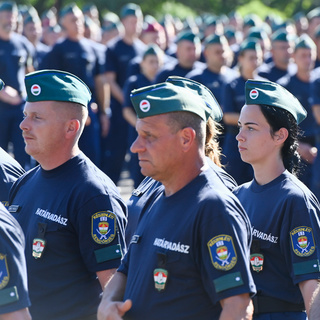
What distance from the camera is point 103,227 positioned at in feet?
13.9

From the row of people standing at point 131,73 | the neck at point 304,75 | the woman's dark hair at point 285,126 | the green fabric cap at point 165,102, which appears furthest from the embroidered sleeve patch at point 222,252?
the neck at point 304,75

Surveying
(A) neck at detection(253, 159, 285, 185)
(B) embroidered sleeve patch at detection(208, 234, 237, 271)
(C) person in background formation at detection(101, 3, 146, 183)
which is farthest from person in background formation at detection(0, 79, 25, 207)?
(C) person in background formation at detection(101, 3, 146, 183)

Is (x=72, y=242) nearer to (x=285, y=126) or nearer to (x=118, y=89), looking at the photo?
(x=285, y=126)

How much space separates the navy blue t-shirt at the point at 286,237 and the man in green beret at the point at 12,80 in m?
5.78

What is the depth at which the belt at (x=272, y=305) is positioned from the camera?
430 cm

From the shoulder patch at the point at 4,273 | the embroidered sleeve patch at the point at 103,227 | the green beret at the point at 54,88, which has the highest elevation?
the green beret at the point at 54,88

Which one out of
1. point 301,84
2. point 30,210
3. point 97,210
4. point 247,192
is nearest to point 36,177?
point 30,210

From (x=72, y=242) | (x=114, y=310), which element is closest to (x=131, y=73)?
(x=72, y=242)

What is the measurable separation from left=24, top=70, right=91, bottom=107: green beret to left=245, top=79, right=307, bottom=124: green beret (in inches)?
36.9

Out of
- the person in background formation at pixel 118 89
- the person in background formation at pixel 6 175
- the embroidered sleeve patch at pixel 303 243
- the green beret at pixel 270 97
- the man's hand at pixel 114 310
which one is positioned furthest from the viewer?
the person in background formation at pixel 118 89

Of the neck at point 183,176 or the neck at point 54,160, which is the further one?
the neck at point 54,160

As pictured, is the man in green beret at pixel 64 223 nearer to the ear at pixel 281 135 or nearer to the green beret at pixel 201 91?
the green beret at pixel 201 91

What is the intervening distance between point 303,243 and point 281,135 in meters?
0.71

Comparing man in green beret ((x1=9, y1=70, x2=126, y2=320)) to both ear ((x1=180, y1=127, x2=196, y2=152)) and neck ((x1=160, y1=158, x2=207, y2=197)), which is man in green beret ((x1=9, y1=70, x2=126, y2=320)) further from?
ear ((x1=180, y1=127, x2=196, y2=152))
